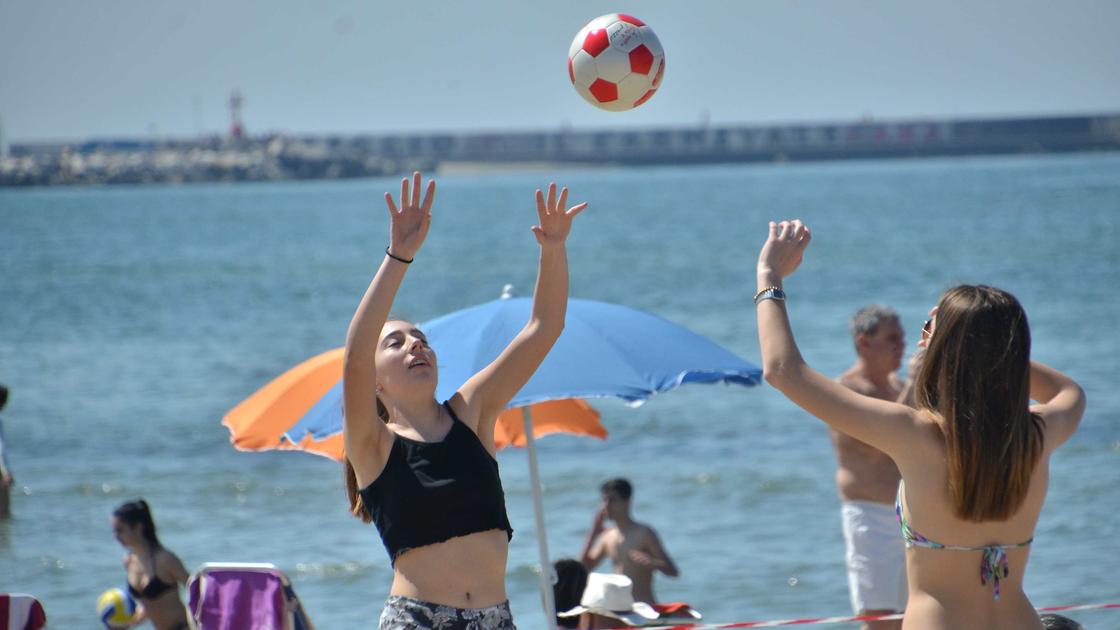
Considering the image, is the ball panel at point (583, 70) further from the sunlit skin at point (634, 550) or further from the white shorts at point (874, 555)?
the sunlit skin at point (634, 550)

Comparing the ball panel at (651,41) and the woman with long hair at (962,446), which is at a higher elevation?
the ball panel at (651,41)

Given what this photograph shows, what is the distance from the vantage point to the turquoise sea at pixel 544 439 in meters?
10.1

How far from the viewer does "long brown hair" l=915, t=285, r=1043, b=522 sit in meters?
2.83

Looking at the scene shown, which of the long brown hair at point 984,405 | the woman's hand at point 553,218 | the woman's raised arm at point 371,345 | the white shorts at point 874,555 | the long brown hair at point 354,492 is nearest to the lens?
the long brown hair at point 984,405

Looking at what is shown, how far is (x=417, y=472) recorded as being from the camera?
10.9 feet

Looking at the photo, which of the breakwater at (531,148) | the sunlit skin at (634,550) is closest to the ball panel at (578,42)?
the sunlit skin at (634,550)

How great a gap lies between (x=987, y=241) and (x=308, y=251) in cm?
2587

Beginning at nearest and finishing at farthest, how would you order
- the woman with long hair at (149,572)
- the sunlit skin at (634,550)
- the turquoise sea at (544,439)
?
1. the woman with long hair at (149,572)
2. the sunlit skin at (634,550)
3. the turquoise sea at (544,439)

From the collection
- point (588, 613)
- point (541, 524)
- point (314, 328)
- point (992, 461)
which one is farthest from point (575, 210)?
point (314, 328)

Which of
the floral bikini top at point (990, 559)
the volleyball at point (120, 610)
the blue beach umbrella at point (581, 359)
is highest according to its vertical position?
the blue beach umbrella at point (581, 359)

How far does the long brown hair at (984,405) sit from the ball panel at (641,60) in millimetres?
1904

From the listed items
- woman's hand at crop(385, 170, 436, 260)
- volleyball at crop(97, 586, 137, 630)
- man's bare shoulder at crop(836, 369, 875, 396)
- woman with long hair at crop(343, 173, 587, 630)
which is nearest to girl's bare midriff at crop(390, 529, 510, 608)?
woman with long hair at crop(343, 173, 587, 630)

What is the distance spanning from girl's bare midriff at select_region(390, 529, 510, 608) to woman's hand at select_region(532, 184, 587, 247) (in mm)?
807

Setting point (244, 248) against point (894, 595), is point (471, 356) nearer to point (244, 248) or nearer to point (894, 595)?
point (894, 595)
